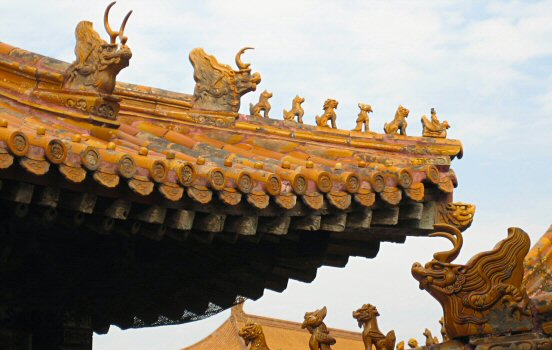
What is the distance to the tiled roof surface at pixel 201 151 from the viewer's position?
7093 mm

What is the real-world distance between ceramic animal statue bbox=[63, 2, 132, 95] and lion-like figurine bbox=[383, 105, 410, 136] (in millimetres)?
2637

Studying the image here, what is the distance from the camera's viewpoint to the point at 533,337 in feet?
21.1

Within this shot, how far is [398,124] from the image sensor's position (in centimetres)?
1031

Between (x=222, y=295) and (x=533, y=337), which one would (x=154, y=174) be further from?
(x=222, y=295)

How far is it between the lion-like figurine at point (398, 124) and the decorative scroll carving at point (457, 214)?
1.73 m

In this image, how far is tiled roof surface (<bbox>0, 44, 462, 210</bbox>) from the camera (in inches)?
279

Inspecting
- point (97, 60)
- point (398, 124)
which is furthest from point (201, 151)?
point (398, 124)

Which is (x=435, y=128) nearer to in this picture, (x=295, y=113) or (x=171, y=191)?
(x=295, y=113)

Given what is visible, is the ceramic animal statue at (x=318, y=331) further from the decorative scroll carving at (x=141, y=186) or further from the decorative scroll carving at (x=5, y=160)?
the decorative scroll carving at (x=5, y=160)

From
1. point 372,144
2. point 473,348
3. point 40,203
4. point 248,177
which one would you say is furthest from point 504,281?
point 372,144

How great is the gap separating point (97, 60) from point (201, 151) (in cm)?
90

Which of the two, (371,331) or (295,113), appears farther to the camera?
(295,113)

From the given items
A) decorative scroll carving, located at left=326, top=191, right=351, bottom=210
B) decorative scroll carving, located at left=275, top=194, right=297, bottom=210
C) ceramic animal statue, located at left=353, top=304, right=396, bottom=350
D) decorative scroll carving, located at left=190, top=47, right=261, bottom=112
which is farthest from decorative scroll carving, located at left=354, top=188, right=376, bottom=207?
decorative scroll carving, located at left=190, top=47, right=261, bottom=112

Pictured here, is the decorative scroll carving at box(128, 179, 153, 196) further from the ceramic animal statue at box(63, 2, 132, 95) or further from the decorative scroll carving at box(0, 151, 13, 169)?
the ceramic animal statue at box(63, 2, 132, 95)
